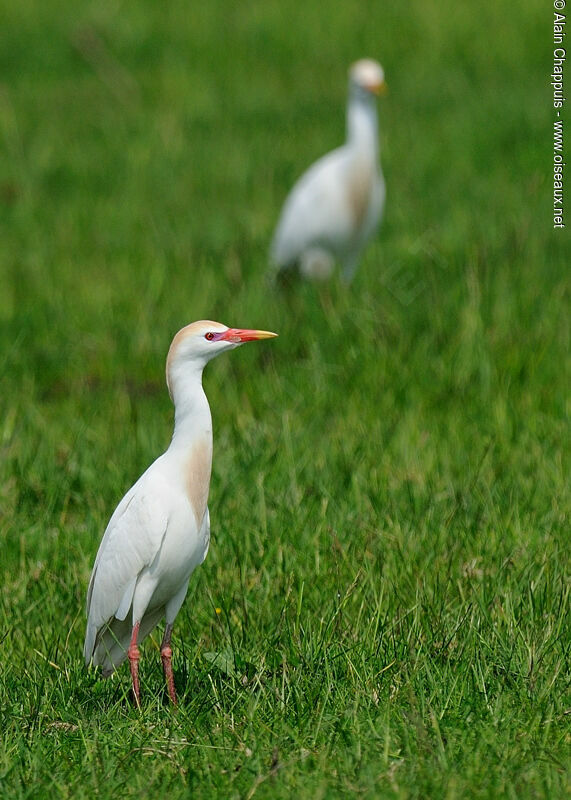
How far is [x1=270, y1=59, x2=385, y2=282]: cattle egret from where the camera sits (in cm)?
834

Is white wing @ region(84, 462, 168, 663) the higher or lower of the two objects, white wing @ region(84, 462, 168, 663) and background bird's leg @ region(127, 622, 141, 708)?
the higher

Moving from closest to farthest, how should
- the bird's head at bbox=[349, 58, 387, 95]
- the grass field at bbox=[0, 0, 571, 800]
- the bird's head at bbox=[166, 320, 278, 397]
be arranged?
the grass field at bbox=[0, 0, 571, 800] → the bird's head at bbox=[166, 320, 278, 397] → the bird's head at bbox=[349, 58, 387, 95]

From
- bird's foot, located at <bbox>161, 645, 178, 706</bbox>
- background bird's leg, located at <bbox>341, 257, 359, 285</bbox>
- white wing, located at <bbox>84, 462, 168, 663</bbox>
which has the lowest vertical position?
bird's foot, located at <bbox>161, 645, 178, 706</bbox>

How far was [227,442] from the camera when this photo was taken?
522cm

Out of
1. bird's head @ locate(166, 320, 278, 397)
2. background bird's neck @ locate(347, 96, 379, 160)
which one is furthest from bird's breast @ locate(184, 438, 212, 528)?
background bird's neck @ locate(347, 96, 379, 160)

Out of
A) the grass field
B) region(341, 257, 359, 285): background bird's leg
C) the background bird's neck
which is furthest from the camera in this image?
the background bird's neck

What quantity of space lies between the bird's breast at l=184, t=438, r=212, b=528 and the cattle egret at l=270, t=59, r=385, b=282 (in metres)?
5.05

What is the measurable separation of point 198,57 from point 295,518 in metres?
9.38

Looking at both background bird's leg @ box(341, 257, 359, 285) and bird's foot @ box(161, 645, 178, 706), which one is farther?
background bird's leg @ box(341, 257, 359, 285)

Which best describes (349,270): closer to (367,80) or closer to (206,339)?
(367,80)

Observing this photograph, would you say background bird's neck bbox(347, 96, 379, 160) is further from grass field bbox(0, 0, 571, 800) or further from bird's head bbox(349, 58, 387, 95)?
grass field bbox(0, 0, 571, 800)

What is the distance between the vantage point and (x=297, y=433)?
17.2 feet

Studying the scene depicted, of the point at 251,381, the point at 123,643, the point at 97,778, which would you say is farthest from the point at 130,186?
the point at 97,778

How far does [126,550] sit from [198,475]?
263mm
